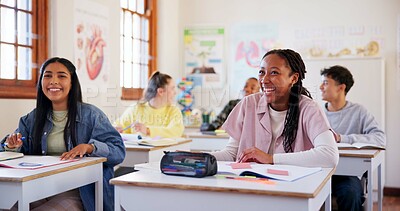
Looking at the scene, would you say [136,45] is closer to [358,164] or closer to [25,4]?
[25,4]

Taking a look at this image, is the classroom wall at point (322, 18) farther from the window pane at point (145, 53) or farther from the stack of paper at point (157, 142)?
the stack of paper at point (157, 142)

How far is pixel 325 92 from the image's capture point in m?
3.87

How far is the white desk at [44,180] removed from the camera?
1.99 meters

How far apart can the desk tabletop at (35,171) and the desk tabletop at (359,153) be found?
1.54 meters

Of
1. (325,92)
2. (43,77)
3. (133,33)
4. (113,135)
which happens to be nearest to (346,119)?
(325,92)

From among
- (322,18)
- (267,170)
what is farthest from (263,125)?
(322,18)

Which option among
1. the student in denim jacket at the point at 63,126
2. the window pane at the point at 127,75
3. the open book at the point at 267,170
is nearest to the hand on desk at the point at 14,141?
the student in denim jacket at the point at 63,126

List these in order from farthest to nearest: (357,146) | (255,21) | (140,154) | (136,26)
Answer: (255,21) < (136,26) < (140,154) < (357,146)

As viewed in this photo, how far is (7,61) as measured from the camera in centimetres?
360

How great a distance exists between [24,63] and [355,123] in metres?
2.55

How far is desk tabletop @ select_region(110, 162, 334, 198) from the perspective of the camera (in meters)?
1.59

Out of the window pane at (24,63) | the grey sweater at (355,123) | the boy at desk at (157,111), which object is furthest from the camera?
the boy at desk at (157,111)

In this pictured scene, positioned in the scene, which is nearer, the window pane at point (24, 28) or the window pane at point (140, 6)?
the window pane at point (24, 28)

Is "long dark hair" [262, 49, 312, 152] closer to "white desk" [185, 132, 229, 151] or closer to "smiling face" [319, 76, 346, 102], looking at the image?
"smiling face" [319, 76, 346, 102]
